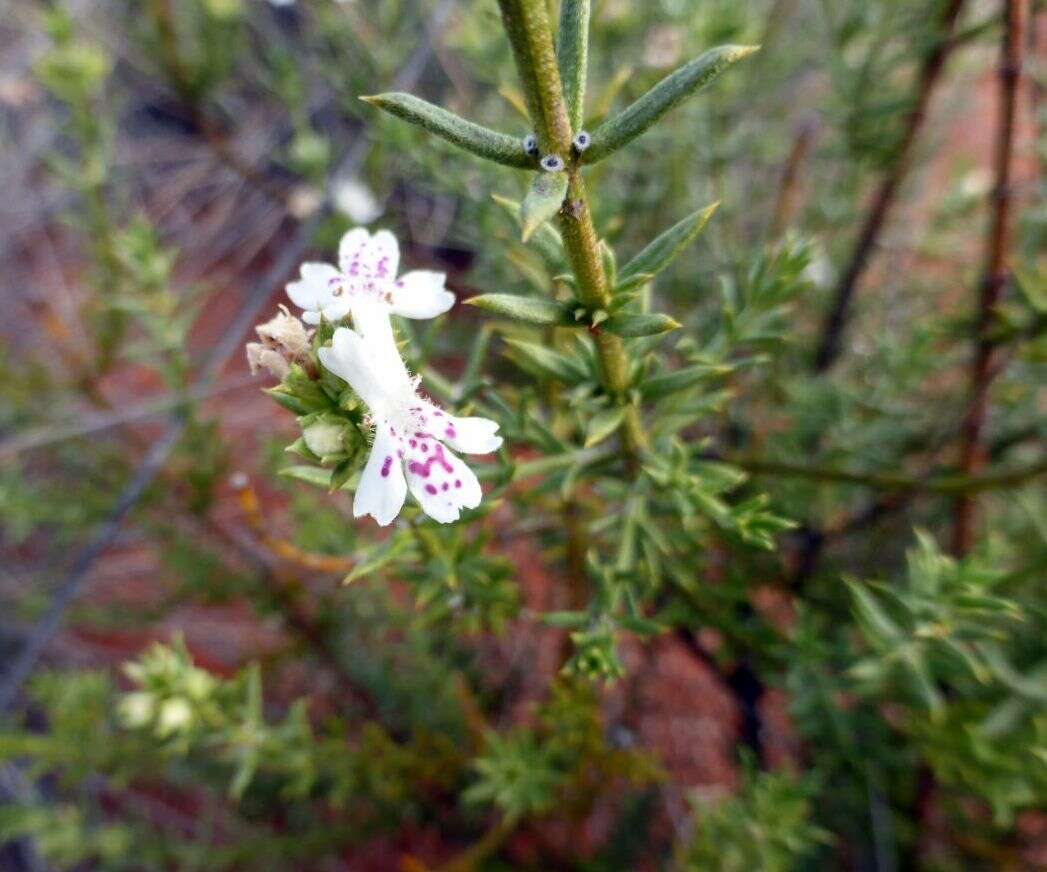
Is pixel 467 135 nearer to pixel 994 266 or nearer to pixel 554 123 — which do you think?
pixel 554 123

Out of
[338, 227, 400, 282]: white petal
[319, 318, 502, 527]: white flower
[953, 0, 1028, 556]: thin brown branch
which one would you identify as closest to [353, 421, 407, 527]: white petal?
[319, 318, 502, 527]: white flower

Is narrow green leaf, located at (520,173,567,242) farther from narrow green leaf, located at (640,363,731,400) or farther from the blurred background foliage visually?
narrow green leaf, located at (640,363,731,400)

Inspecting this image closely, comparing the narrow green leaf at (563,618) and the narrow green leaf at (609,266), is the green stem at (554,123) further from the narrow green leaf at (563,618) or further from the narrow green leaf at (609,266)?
the narrow green leaf at (563,618)

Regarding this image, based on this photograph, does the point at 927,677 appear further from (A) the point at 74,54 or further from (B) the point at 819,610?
(A) the point at 74,54

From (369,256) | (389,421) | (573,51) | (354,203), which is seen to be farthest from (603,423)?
(354,203)

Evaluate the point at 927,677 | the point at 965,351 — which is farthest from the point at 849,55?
the point at 927,677

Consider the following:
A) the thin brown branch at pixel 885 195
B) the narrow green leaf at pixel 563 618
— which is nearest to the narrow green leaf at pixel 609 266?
the narrow green leaf at pixel 563 618
